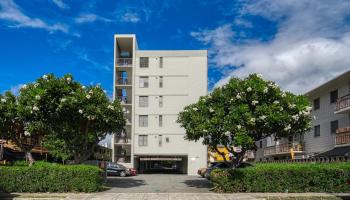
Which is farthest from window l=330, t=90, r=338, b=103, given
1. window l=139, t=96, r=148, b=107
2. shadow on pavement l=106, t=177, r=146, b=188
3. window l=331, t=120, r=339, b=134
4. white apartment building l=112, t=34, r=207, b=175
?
window l=139, t=96, r=148, b=107

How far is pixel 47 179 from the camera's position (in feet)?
70.3

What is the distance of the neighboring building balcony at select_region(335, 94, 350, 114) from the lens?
31.4 m

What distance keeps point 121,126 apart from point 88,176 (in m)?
5.87

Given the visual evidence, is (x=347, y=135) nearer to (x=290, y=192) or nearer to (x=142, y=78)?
(x=290, y=192)

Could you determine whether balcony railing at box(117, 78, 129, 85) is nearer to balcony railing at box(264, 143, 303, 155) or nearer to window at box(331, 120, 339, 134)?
balcony railing at box(264, 143, 303, 155)

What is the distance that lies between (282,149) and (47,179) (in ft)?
109

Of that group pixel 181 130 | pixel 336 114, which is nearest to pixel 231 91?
pixel 336 114

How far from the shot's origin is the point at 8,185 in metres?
21.2

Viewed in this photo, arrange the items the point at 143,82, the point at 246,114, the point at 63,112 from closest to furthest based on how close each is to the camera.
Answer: the point at 246,114
the point at 63,112
the point at 143,82

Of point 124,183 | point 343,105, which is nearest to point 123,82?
point 124,183

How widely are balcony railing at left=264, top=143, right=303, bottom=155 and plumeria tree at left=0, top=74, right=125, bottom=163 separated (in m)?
22.4

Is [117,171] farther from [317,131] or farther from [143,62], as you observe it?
[317,131]

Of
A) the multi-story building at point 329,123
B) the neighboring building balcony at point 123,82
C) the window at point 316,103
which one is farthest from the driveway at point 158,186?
the neighboring building balcony at point 123,82

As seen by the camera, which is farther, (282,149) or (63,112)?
(282,149)
